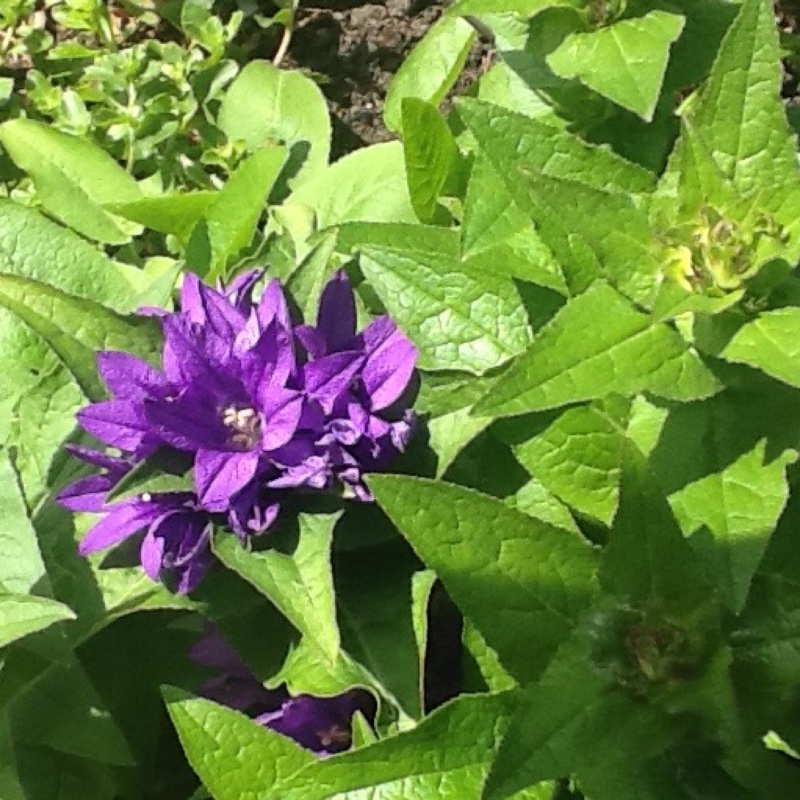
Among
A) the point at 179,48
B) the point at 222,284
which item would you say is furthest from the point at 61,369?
the point at 179,48

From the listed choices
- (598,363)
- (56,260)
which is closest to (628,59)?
(598,363)

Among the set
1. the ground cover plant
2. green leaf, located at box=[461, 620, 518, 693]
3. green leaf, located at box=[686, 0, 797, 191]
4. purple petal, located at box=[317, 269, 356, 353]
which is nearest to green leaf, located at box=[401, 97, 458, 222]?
the ground cover plant

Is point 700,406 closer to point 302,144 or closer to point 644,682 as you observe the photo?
point 644,682

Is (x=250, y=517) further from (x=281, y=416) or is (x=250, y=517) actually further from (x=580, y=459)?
(x=580, y=459)

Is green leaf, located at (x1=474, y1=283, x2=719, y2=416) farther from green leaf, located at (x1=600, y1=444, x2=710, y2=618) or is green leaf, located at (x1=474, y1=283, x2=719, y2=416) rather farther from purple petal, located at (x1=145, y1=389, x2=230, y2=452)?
purple petal, located at (x1=145, y1=389, x2=230, y2=452)

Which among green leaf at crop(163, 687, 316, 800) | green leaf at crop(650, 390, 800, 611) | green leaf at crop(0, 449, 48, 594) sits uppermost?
green leaf at crop(650, 390, 800, 611)
